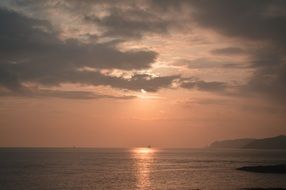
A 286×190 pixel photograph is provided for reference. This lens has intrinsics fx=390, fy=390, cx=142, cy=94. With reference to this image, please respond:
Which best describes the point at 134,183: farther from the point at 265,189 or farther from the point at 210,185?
the point at 265,189

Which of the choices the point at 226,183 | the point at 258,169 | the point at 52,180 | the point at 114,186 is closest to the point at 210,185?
the point at 226,183

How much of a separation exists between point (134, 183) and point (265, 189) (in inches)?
1250

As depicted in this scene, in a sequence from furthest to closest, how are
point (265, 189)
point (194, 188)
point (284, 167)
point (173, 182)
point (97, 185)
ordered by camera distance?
point (284, 167) < point (173, 182) < point (97, 185) < point (194, 188) < point (265, 189)

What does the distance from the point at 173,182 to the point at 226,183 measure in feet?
41.4

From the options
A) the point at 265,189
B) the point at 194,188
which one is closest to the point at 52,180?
the point at 194,188

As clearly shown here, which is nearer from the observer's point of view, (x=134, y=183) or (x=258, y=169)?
(x=134, y=183)

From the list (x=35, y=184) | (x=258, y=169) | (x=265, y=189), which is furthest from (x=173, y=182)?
(x=258, y=169)

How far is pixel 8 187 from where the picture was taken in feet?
277

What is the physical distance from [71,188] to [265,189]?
40037mm

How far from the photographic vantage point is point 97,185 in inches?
3506

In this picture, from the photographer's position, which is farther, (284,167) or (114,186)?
(284,167)

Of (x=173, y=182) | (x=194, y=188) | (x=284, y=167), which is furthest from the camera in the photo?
(x=284, y=167)

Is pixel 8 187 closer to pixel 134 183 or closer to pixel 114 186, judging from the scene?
pixel 114 186

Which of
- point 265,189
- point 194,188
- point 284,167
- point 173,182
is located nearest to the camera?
point 265,189
